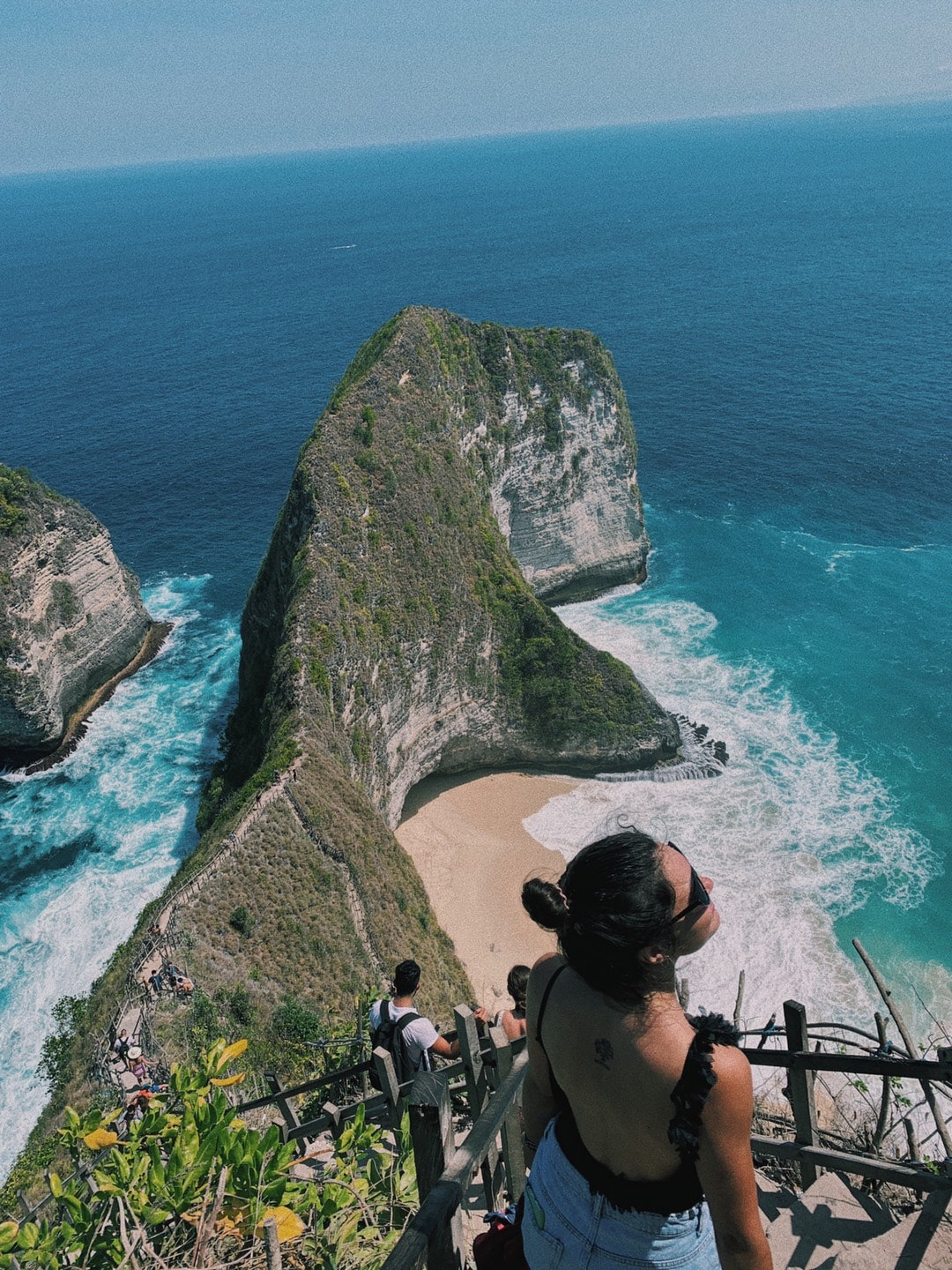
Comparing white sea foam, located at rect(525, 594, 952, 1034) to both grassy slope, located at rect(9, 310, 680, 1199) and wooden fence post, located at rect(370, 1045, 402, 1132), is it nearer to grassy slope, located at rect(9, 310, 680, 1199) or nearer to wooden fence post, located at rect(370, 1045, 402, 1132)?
grassy slope, located at rect(9, 310, 680, 1199)

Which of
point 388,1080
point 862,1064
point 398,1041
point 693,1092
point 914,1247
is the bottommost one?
point 398,1041

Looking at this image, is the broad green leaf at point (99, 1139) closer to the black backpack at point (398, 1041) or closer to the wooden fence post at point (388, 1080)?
the wooden fence post at point (388, 1080)

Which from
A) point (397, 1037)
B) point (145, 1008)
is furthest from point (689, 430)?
point (397, 1037)

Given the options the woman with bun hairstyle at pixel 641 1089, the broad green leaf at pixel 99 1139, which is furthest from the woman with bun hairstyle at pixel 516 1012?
the woman with bun hairstyle at pixel 641 1089

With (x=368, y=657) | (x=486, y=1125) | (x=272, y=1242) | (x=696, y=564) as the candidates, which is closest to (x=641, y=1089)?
(x=486, y=1125)

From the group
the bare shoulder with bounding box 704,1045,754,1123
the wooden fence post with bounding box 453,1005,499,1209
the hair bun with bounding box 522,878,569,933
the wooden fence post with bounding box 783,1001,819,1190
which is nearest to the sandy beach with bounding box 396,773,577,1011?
the wooden fence post with bounding box 453,1005,499,1209

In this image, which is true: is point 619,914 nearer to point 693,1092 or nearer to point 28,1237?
point 693,1092
